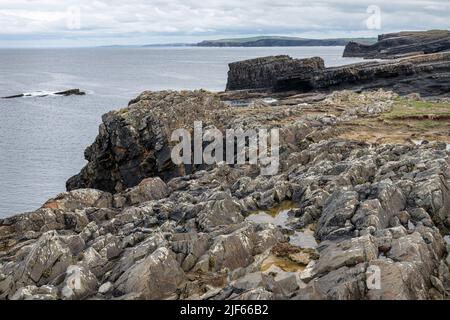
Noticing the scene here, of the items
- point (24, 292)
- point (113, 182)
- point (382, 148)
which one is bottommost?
point (113, 182)

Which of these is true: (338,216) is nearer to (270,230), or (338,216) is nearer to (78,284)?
(270,230)

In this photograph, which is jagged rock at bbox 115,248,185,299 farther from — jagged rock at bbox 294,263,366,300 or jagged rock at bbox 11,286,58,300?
jagged rock at bbox 294,263,366,300

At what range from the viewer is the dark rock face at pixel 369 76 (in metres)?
103

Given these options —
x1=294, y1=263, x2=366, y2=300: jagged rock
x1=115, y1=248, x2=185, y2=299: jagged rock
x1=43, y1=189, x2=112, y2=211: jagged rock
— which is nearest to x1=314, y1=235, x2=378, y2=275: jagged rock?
x1=294, y1=263, x2=366, y2=300: jagged rock

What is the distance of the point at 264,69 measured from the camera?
133375 millimetres

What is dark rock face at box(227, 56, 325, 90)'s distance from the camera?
130 meters

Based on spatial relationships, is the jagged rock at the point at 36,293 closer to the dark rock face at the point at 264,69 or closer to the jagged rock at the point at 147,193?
the jagged rock at the point at 147,193

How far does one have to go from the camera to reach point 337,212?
85.0ft

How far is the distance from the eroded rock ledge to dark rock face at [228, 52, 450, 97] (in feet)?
204

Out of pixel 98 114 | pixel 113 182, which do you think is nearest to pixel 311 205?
pixel 113 182

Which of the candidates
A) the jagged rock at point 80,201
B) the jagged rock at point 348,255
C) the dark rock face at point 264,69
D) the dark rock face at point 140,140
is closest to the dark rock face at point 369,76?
the dark rock face at point 264,69

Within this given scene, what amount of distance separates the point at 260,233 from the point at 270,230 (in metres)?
0.62
